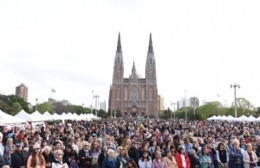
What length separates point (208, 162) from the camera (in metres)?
10.1

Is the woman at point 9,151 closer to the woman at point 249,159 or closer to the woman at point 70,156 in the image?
the woman at point 70,156

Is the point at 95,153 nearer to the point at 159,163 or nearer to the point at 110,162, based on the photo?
the point at 110,162

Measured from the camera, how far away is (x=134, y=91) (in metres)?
132

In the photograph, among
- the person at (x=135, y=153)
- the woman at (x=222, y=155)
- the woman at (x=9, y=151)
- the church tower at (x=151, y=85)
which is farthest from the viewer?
the church tower at (x=151, y=85)

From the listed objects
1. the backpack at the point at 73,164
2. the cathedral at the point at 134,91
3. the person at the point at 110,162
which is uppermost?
the cathedral at the point at 134,91

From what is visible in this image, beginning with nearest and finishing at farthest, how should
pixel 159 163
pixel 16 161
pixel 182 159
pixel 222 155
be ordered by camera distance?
pixel 159 163, pixel 16 161, pixel 182 159, pixel 222 155

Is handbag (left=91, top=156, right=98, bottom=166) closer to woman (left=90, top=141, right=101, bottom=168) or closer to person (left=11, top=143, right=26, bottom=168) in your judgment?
woman (left=90, top=141, right=101, bottom=168)

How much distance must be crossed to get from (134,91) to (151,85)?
7.16m

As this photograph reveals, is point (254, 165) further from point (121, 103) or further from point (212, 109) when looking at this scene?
point (121, 103)

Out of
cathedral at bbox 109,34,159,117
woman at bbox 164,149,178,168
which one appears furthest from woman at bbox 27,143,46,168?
cathedral at bbox 109,34,159,117

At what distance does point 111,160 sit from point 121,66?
123 m

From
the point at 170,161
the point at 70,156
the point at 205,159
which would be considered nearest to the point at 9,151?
the point at 70,156

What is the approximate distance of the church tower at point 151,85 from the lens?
129000 millimetres

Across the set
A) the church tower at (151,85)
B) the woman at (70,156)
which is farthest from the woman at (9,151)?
the church tower at (151,85)
